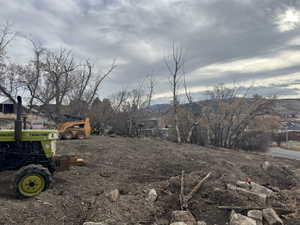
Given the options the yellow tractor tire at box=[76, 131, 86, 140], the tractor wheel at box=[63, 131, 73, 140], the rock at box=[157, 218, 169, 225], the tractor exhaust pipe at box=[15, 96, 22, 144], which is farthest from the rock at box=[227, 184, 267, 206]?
the tractor wheel at box=[63, 131, 73, 140]

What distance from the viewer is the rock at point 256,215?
4.10m

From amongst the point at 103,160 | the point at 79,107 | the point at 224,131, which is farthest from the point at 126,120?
the point at 103,160

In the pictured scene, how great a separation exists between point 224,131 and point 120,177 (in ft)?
56.0

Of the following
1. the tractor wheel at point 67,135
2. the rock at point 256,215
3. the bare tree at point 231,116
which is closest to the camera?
the rock at point 256,215

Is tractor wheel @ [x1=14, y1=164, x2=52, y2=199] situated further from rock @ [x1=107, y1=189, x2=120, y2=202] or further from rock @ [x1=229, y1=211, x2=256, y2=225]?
rock @ [x1=229, y1=211, x2=256, y2=225]

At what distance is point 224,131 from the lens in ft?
70.3

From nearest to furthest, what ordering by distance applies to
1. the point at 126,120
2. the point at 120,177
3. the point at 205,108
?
the point at 120,177, the point at 205,108, the point at 126,120

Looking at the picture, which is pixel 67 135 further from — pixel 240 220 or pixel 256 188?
pixel 240 220

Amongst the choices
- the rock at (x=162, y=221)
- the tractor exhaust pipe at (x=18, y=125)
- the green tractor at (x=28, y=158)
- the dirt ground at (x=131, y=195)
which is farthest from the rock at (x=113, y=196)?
the tractor exhaust pipe at (x=18, y=125)

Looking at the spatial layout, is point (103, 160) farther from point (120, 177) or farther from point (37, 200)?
point (37, 200)

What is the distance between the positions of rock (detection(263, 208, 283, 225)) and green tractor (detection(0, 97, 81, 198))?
470 cm

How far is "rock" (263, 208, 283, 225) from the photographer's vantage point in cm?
402

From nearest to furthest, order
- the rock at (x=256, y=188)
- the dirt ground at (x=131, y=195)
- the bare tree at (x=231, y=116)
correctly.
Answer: the dirt ground at (x=131, y=195) < the rock at (x=256, y=188) < the bare tree at (x=231, y=116)

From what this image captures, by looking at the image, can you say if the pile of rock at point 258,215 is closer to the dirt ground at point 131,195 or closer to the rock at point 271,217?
the rock at point 271,217
